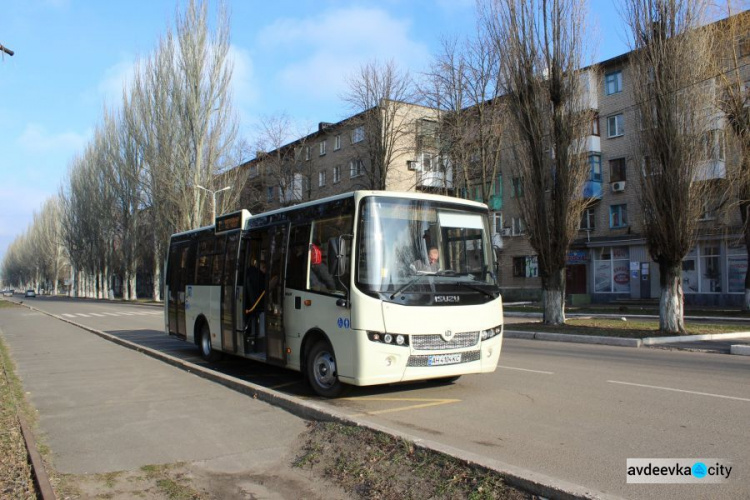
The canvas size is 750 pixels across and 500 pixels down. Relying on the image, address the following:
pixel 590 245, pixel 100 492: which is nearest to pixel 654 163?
pixel 100 492

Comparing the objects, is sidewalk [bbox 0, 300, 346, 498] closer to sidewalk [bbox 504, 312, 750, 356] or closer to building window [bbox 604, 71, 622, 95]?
sidewalk [bbox 504, 312, 750, 356]

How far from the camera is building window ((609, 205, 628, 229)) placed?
3688cm

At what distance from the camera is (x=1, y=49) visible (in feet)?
29.5

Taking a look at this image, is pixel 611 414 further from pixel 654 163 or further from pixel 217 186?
pixel 217 186

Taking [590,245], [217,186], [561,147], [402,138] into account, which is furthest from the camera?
[217,186]

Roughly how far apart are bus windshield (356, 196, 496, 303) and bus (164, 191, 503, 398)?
0.05 ft

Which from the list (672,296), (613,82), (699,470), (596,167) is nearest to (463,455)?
(699,470)

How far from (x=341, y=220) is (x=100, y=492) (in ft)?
14.5

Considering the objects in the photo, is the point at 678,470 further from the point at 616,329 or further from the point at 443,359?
the point at 616,329

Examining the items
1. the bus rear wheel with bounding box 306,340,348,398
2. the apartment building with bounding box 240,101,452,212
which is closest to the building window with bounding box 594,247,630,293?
the apartment building with bounding box 240,101,452,212

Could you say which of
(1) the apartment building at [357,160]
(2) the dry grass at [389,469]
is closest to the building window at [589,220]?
(1) the apartment building at [357,160]

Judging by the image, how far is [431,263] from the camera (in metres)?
7.81

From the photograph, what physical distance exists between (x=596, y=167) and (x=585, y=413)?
3382 cm

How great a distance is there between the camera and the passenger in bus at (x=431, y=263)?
25.3 feet
